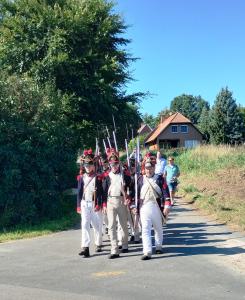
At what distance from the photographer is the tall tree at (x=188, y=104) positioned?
117325mm

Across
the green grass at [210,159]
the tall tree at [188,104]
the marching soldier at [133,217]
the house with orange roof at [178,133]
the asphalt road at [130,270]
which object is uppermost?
the tall tree at [188,104]

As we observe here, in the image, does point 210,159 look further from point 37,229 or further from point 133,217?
point 133,217

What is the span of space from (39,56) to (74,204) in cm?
846

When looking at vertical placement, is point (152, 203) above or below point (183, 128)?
below

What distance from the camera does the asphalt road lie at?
6973 mm

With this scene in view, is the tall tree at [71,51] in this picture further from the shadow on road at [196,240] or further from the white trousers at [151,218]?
the white trousers at [151,218]

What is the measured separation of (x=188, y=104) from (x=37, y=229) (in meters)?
107

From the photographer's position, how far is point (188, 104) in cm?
11800

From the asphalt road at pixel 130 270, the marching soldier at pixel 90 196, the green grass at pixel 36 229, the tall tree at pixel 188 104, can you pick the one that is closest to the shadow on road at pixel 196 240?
the asphalt road at pixel 130 270

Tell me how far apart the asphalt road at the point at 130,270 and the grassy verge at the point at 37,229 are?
80cm

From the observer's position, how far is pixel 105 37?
2502 centimetres

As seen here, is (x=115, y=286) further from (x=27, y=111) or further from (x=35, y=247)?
(x=27, y=111)

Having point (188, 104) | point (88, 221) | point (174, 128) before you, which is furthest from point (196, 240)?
point (188, 104)

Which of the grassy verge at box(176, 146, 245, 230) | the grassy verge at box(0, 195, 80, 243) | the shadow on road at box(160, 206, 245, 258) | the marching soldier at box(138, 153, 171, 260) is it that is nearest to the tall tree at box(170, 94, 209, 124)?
the grassy verge at box(176, 146, 245, 230)
